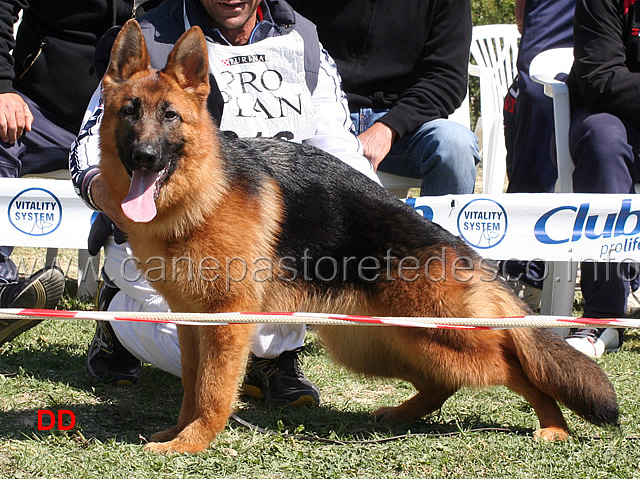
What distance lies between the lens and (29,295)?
3.68m

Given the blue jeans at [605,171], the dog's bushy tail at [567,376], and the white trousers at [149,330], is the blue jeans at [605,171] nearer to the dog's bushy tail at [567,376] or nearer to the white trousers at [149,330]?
the dog's bushy tail at [567,376]

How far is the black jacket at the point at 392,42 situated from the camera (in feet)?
15.6

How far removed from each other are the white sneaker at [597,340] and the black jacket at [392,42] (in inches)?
66.4

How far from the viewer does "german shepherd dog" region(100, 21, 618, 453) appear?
2.69m

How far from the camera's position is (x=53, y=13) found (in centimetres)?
452

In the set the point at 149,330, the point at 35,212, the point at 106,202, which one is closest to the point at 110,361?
the point at 149,330

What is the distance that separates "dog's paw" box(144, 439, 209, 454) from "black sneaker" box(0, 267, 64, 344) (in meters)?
1.34

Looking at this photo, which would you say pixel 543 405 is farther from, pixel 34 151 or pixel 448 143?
pixel 34 151

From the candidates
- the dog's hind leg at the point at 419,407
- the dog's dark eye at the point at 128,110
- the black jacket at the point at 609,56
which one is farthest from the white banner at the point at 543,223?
the dog's dark eye at the point at 128,110

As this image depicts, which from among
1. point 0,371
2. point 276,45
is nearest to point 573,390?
point 276,45

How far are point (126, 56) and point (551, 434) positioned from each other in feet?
7.46

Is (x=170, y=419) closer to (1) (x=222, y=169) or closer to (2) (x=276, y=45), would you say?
(1) (x=222, y=169)

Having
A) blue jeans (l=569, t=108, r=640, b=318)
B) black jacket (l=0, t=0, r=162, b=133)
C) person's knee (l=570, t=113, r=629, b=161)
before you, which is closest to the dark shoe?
black jacket (l=0, t=0, r=162, b=133)

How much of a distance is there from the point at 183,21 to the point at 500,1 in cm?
956
